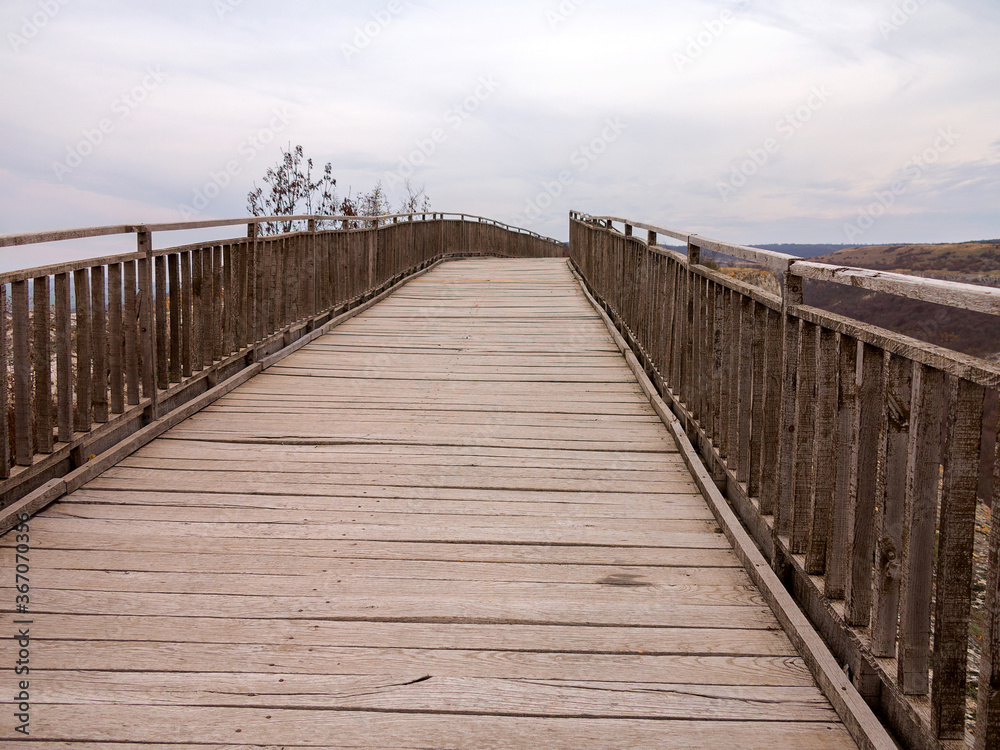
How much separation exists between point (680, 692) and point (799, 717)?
0.33 metres

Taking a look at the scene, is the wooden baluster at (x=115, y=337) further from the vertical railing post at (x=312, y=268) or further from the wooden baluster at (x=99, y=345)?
the vertical railing post at (x=312, y=268)

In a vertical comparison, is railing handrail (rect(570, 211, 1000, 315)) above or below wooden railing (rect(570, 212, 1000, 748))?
above

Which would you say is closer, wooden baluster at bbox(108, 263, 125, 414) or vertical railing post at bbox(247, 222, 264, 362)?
wooden baluster at bbox(108, 263, 125, 414)

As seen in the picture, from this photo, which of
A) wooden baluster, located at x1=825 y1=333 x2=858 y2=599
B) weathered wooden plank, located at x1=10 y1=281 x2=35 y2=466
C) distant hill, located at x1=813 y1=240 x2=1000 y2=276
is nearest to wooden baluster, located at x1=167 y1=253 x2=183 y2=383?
weathered wooden plank, located at x1=10 y1=281 x2=35 y2=466

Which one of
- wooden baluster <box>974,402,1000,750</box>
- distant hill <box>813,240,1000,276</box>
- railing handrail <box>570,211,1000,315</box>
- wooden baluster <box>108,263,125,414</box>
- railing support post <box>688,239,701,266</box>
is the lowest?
wooden baluster <box>974,402,1000,750</box>

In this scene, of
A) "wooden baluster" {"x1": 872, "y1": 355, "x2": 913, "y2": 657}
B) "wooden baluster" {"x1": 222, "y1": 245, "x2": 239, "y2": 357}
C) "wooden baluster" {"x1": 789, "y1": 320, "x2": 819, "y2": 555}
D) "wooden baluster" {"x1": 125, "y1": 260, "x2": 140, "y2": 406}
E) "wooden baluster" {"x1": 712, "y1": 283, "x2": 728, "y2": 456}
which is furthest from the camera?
"wooden baluster" {"x1": 222, "y1": 245, "x2": 239, "y2": 357}

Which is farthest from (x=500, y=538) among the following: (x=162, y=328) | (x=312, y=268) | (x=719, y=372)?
(x=312, y=268)

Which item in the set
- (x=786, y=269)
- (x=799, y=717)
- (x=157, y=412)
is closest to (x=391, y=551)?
(x=799, y=717)

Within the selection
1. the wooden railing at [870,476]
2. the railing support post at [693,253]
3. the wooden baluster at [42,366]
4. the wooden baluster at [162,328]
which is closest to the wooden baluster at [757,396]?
the wooden railing at [870,476]

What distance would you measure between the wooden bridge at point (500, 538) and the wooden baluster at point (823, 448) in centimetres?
1

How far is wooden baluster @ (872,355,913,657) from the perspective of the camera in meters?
2.04

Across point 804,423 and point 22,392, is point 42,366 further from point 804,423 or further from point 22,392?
point 804,423

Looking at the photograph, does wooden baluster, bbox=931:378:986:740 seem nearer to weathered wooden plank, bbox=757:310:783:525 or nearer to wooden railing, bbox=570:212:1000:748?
wooden railing, bbox=570:212:1000:748

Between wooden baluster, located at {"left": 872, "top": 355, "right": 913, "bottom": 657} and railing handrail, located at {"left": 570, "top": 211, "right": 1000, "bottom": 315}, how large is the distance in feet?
0.64
